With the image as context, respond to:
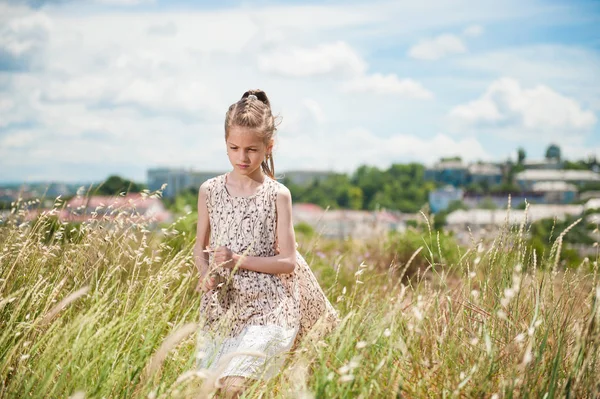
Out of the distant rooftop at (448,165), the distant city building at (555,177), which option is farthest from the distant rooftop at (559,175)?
the distant rooftop at (448,165)

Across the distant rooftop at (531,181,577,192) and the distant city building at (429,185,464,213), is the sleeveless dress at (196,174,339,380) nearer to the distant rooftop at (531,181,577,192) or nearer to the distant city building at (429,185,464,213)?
the distant city building at (429,185,464,213)

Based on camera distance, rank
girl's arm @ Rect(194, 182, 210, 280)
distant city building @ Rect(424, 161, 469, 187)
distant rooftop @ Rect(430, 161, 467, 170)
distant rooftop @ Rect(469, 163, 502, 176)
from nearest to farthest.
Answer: girl's arm @ Rect(194, 182, 210, 280)
distant city building @ Rect(424, 161, 469, 187)
distant rooftop @ Rect(469, 163, 502, 176)
distant rooftop @ Rect(430, 161, 467, 170)

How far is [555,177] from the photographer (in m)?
143

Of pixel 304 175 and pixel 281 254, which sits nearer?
pixel 281 254

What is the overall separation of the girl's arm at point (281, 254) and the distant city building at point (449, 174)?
155 meters

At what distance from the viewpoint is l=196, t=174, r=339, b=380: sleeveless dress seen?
3096 millimetres

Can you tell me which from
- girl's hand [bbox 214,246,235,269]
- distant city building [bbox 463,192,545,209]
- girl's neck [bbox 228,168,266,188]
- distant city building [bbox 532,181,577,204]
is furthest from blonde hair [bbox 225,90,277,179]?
distant city building [bbox 532,181,577,204]

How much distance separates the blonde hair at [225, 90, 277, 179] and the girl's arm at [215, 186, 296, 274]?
11.6 inches


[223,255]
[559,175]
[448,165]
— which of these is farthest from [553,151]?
[223,255]

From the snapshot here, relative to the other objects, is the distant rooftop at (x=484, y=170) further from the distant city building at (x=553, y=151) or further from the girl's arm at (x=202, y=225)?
the girl's arm at (x=202, y=225)

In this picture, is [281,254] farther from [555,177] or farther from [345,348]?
[555,177]

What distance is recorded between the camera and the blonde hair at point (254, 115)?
10.2 feet

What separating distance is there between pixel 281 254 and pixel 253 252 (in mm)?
174

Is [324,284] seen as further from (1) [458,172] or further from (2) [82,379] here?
(1) [458,172]
